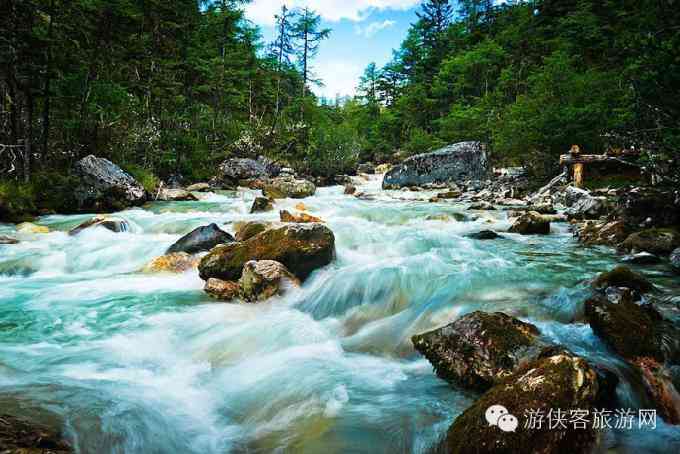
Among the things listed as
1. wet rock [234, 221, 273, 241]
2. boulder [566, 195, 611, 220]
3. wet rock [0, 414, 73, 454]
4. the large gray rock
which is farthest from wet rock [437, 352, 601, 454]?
the large gray rock

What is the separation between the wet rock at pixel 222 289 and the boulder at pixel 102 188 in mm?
8422

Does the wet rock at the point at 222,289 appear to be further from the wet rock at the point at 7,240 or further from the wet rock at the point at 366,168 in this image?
the wet rock at the point at 366,168

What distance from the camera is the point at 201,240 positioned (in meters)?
7.36

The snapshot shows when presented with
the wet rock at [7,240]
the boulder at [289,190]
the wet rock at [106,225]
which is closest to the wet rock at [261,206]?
the boulder at [289,190]

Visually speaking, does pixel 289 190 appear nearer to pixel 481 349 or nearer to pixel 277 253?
pixel 277 253

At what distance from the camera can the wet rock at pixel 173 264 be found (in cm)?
662

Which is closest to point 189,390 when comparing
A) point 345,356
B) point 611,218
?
point 345,356

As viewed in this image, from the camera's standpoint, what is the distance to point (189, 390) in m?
3.38

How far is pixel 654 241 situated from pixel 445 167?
1463 centimetres

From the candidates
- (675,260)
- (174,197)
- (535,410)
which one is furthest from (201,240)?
(174,197)

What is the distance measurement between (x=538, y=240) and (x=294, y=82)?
1273 inches

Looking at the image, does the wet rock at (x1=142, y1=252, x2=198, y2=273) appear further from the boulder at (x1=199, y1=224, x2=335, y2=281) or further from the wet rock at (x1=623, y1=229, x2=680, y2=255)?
the wet rock at (x1=623, y1=229, x2=680, y2=255)

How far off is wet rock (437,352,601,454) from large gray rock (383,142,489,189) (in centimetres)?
1855

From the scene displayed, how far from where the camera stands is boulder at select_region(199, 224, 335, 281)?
5.83m
